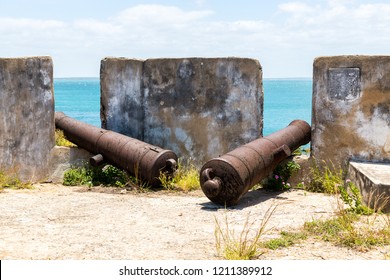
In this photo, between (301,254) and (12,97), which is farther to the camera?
(12,97)

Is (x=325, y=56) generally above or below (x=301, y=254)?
above

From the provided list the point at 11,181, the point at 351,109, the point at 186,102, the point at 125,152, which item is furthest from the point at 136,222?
the point at 351,109

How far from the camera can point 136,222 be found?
7.10 meters

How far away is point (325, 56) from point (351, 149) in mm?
1484

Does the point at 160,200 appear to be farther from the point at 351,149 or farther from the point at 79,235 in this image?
the point at 351,149

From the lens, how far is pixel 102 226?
270 inches

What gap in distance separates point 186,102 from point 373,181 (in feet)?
12.0

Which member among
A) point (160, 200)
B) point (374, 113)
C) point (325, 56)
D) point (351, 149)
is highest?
point (325, 56)

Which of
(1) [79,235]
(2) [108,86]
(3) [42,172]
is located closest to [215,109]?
(2) [108,86]

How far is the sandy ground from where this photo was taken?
5625 millimetres

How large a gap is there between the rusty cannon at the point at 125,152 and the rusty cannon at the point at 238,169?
1301 mm

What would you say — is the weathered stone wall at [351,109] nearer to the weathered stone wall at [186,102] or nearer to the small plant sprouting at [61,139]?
the weathered stone wall at [186,102]

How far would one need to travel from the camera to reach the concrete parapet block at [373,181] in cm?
727
